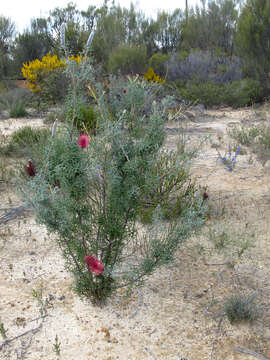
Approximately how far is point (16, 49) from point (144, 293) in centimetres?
1616

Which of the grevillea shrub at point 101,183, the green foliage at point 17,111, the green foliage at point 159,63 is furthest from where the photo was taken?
the green foliage at point 159,63

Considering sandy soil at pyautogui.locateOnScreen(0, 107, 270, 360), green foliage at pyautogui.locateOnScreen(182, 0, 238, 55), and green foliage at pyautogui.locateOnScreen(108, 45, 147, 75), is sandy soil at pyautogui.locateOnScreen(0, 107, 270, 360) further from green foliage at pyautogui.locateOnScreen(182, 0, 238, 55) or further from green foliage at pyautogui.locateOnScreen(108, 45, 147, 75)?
green foliage at pyautogui.locateOnScreen(182, 0, 238, 55)

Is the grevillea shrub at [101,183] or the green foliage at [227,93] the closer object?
the grevillea shrub at [101,183]

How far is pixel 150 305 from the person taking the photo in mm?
2297

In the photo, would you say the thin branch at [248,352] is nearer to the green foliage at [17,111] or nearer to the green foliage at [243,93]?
the green foliage at [17,111]

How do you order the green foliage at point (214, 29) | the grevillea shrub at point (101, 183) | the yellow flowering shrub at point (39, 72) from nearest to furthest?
the grevillea shrub at point (101, 183) < the yellow flowering shrub at point (39, 72) < the green foliage at point (214, 29)

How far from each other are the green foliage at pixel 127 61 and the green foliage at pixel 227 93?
224cm

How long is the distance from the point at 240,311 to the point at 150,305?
520 millimetres

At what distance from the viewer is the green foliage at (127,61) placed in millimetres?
11820

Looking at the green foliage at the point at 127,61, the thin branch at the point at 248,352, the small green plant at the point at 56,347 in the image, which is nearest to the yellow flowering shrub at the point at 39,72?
the green foliage at the point at 127,61

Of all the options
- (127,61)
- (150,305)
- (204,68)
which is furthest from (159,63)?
(150,305)

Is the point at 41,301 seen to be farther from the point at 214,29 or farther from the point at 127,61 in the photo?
the point at 214,29

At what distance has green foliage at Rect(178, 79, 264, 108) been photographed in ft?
32.7

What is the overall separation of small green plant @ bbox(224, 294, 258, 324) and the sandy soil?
0.04 m
